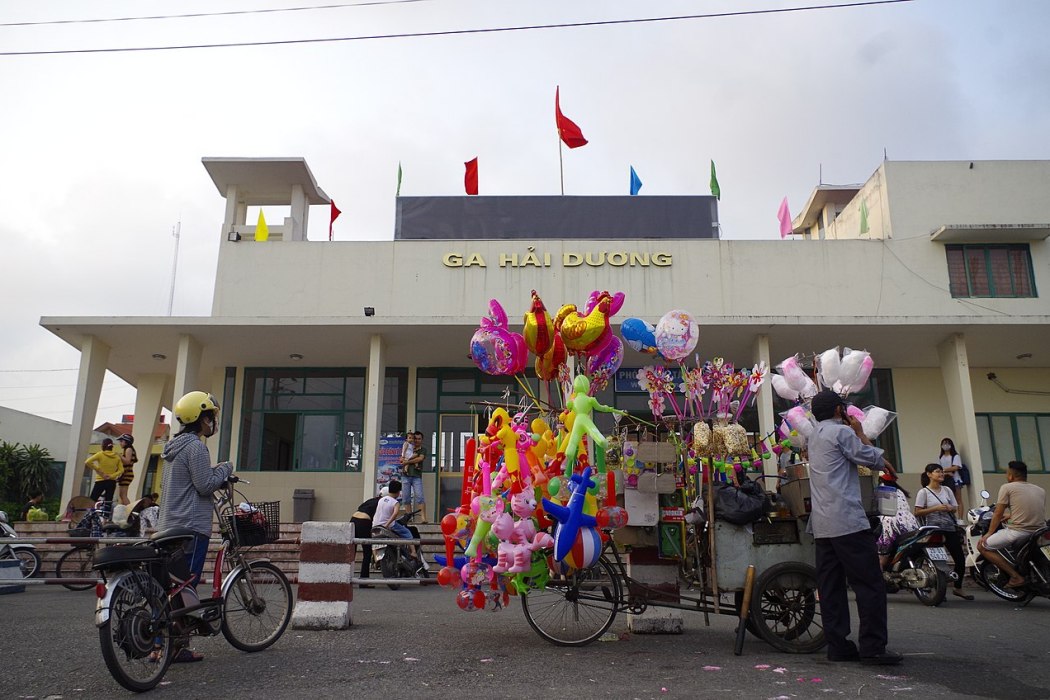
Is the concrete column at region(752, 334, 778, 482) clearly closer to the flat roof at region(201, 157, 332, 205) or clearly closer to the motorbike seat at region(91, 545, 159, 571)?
the flat roof at region(201, 157, 332, 205)

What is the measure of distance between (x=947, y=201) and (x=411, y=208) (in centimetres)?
1129

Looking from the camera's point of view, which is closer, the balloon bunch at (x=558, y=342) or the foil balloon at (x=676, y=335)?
the balloon bunch at (x=558, y=342)

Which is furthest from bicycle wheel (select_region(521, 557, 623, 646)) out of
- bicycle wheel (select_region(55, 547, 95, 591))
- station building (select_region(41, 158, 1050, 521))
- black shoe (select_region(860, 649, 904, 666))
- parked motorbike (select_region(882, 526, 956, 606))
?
station building (select_region(41, 158, 1050, 521))

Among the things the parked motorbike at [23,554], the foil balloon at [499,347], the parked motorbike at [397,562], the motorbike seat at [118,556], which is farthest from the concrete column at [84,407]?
the motorbike seat at [118,556]

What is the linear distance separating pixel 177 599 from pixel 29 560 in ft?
24.6

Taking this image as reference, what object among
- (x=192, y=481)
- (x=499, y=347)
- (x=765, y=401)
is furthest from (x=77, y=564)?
(x=765, y=401)

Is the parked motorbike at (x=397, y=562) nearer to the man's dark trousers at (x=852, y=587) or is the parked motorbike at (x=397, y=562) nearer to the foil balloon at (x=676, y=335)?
the foil balloon at (x=676, y=335)

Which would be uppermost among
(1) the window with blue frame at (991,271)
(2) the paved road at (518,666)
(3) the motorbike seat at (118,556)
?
(1) the window with blue frame at (991,271)

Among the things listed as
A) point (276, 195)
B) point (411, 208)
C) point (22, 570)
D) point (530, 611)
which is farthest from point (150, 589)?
point (276, 195)

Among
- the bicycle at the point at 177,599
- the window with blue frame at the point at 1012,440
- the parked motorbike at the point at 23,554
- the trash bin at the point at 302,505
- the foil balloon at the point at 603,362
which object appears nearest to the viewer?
the bicycle at the point at 177,599

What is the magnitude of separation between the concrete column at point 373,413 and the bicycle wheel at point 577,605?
26.4 ft

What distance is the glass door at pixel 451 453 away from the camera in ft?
51.7

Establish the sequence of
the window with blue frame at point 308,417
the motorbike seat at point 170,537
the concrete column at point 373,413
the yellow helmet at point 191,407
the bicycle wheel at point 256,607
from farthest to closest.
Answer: the window with blue frame at point 308,417
the concrete column at point 373,413
the bicycle wheel at point 256,607
the yellow helmet at point 191,407
the motorbike seat at point 170,537

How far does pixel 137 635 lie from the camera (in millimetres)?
4367
